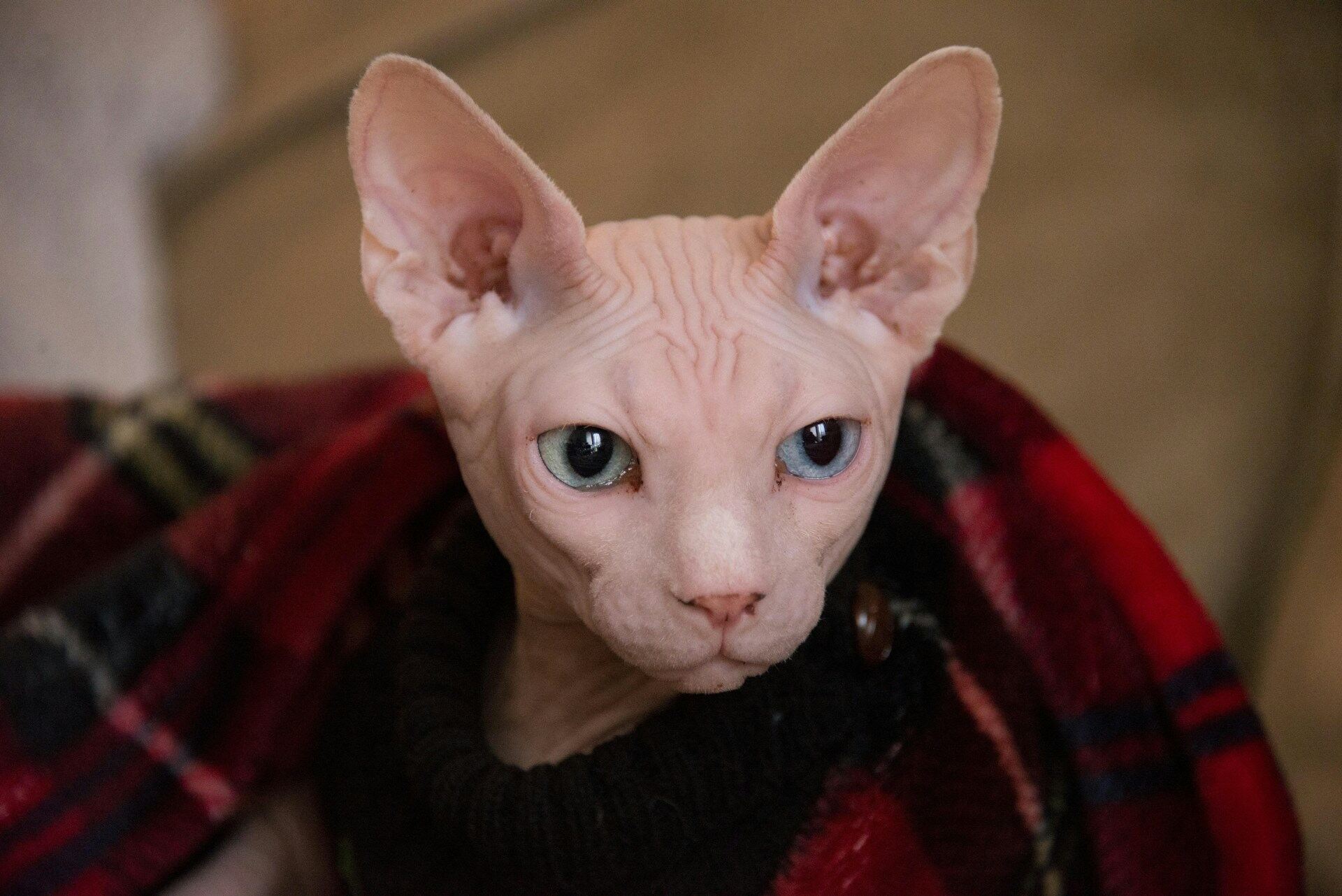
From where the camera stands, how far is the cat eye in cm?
43

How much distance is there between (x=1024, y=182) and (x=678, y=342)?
567 millimetres

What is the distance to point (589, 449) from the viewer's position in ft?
1.43

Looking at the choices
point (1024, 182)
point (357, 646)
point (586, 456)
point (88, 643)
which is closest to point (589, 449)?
point (586, 456)

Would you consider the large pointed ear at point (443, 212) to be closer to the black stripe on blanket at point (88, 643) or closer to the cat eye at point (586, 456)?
the cat eye at point (586, 456)

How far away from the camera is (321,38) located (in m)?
1.28

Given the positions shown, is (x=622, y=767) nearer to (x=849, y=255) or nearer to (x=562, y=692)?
(x=562, y=692)

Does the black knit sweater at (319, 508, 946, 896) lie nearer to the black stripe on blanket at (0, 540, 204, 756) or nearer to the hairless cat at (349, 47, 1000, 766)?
the hairless cat at (349, 47, 1000, 766)

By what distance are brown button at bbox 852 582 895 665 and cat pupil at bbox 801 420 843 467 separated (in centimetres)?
13

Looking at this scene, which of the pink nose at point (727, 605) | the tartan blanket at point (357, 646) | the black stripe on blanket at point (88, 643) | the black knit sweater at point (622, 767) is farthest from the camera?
the black stripe on blanket at point (88, 643)

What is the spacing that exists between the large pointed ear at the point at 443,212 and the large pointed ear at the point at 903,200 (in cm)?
10

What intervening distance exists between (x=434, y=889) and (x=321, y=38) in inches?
39.9

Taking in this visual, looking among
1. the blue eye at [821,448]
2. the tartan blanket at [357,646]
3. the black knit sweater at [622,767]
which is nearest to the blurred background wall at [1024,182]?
the tartan blanket at [357,646]

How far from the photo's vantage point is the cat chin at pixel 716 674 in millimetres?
432

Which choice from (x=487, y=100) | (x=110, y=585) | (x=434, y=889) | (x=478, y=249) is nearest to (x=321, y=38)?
(x=487, y=100)
